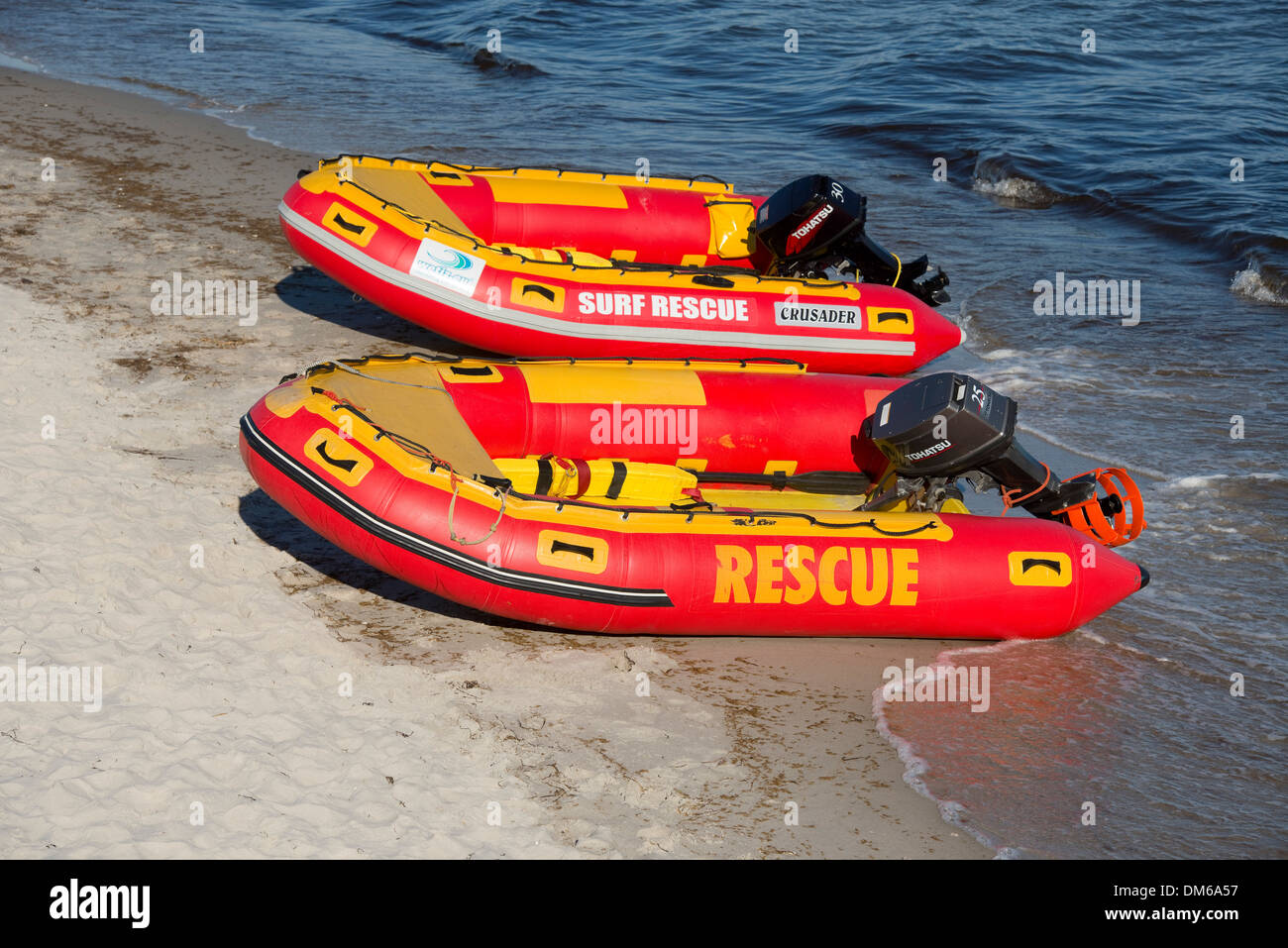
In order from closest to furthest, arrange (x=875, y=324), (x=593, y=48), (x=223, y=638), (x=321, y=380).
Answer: (x=223, y=638) → (x=321, y=380) → (x=875, y=324) → (x=593, y=48)

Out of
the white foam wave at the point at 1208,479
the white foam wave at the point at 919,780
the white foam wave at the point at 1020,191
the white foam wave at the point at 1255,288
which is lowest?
the white foam wave at the point at 919,780

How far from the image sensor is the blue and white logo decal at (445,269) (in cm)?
714

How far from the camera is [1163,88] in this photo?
14.4 metres

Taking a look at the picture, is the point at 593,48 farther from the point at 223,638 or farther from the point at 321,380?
the point at 223,638

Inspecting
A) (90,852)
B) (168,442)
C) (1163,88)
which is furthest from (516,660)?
(1163,88)

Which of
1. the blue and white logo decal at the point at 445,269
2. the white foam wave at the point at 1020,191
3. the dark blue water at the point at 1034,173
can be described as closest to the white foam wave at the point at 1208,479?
the dark blue water at the point at 1034,173

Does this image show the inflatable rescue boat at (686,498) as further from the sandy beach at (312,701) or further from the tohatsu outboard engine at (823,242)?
the tohatsu outboard engine at (823,242)

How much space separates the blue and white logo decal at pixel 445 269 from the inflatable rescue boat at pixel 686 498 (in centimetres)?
122

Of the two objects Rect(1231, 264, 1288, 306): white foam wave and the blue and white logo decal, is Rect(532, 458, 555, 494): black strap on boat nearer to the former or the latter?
the blue and white logo decal

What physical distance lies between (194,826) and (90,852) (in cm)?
30

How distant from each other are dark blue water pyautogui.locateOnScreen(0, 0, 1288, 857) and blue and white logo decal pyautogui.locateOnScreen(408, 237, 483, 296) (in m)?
3.40
